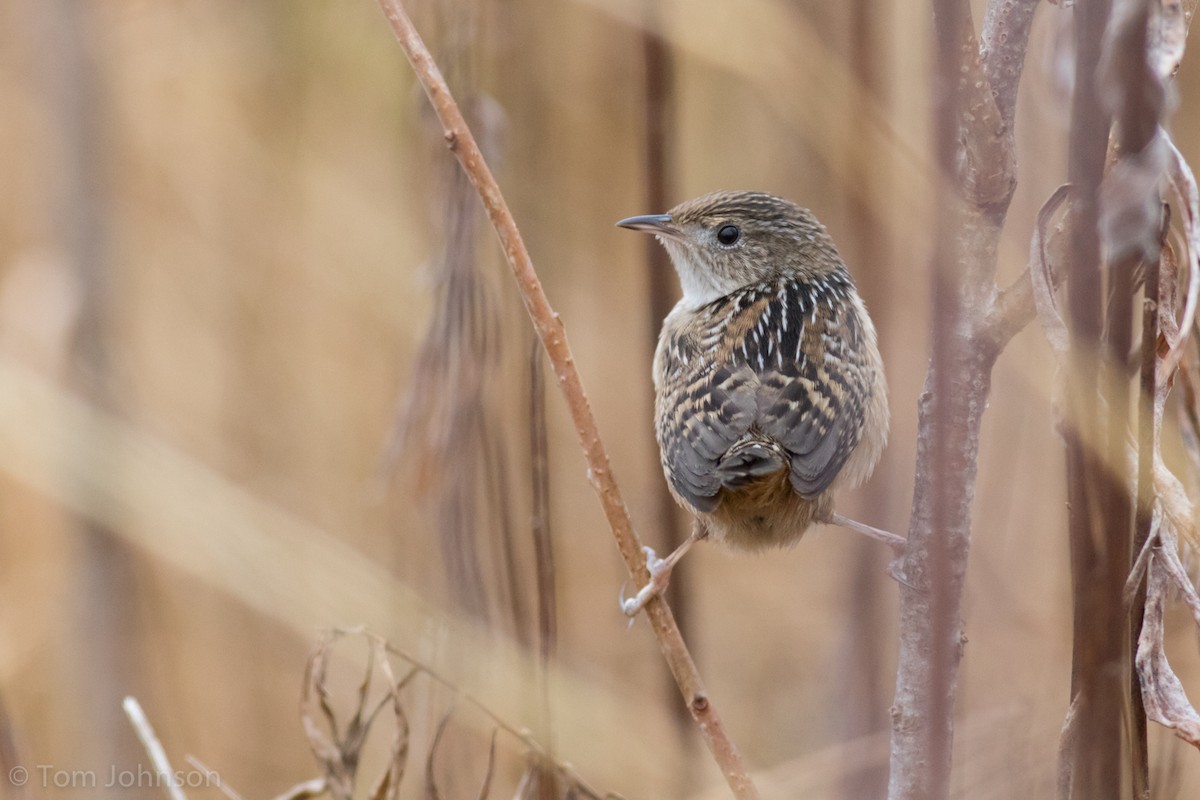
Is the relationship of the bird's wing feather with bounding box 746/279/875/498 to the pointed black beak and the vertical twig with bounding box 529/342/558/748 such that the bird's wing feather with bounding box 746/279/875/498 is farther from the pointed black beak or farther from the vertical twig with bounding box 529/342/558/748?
the vertical twig with bounding box 529/342/558/748

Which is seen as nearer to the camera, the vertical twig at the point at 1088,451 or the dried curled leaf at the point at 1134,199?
the vertical twig at the point at 1088,451

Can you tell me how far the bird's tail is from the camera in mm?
2789

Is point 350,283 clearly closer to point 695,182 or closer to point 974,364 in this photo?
point 695,182

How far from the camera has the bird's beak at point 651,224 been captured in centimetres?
353

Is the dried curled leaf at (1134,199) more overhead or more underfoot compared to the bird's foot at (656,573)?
more underfoot

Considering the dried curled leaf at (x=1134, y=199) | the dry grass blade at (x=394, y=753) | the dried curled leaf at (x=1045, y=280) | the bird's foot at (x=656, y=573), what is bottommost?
the dry grass blade at (x=394, y=753)

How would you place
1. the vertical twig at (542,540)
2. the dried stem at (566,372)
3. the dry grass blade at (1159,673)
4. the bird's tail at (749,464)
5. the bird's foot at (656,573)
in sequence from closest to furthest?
1. the dry grass blade at (1159,673)
2. the dried stem at (566,372)
3. the vertical twig at (542,540)
4. the bird's tail at (749,464)
5. the bird's foot at (656,573)

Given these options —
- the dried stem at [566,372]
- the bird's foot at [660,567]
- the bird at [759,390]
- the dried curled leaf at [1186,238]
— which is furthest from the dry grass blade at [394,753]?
the dried curled leaf at [1186,238]

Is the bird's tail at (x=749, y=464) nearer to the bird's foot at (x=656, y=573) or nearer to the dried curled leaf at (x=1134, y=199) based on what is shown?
the bird's foot at (x=656, y=573)

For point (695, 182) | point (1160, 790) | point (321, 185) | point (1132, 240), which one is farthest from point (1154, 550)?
point (321, 185)

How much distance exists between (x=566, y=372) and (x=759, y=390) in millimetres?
992

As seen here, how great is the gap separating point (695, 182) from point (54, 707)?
13.1ft

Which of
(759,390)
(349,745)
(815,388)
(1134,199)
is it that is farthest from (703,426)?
(1134,199)

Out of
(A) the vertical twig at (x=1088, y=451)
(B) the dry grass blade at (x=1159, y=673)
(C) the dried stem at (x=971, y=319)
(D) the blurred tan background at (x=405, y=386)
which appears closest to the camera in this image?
(A) the vertical twig at (x=1088, y=451)
